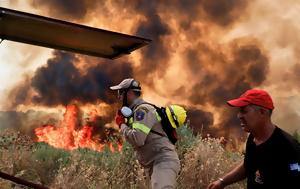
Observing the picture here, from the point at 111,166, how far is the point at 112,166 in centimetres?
11

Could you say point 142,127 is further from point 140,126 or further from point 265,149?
point 265,149

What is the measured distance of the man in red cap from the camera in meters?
3.81

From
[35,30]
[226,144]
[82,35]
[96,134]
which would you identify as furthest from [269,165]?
[96,134]

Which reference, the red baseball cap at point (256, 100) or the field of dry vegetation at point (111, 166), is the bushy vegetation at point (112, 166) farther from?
the red baseball cap at point (256, 100)

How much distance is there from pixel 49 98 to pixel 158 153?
11.5 m

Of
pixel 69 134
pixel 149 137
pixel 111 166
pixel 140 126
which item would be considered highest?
pixel 69 134

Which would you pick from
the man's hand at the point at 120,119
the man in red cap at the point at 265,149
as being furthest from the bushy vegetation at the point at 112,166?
the man in red cap at the point at 265,149

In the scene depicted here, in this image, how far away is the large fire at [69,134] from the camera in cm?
1422

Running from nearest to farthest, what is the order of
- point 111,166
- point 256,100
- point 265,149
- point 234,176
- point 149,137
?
point 265,149 < point 256,100 < point 234,176 < point 149,137 < point 111,166

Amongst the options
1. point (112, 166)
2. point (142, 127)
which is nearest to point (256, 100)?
point (142, 127)

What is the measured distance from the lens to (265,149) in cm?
394

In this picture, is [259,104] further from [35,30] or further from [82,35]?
[35,30]

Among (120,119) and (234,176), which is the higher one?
(120,119)

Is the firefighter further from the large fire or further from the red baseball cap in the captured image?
the large fire
